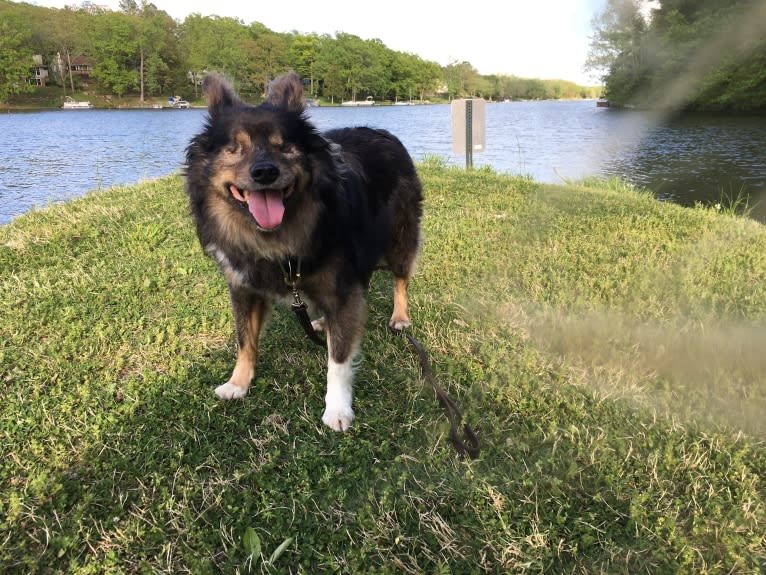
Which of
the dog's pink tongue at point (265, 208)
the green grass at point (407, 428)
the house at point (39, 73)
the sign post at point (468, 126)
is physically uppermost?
the house at point (39, 73)

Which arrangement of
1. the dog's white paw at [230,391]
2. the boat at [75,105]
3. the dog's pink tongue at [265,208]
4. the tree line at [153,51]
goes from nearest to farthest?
the dog's pink tongue at [265,208], the dog's white paw at [230,391], the boat at [75,105], the tree line at [153,51]

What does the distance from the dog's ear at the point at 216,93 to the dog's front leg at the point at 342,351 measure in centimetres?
132

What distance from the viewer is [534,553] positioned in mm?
1880

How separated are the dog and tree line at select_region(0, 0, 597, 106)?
51.8m

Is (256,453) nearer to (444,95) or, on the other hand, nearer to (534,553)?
(534,553)

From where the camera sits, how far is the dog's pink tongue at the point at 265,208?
2488mm

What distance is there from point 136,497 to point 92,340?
1.69 metres

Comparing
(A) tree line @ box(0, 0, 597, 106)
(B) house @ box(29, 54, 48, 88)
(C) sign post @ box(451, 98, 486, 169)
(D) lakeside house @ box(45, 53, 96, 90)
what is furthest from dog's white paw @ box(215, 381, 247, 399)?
(D) lakeside house @ box(45, 53, 96, 90)

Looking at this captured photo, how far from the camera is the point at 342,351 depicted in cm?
283

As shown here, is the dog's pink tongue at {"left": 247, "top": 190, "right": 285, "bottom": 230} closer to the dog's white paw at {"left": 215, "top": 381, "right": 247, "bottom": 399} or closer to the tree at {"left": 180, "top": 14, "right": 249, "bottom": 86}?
the dog's white paw at {"left": 215, "top": 381, "right": 247, "bottom": 399}

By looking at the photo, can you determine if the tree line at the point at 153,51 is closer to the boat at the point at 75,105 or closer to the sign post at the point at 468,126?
the boat at the point at 75,105

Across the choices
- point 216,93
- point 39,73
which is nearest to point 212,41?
point 39,73

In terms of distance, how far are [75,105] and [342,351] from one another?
66.8 meters

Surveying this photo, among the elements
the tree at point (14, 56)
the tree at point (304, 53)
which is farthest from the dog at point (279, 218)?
the tree at point (304, 53)
